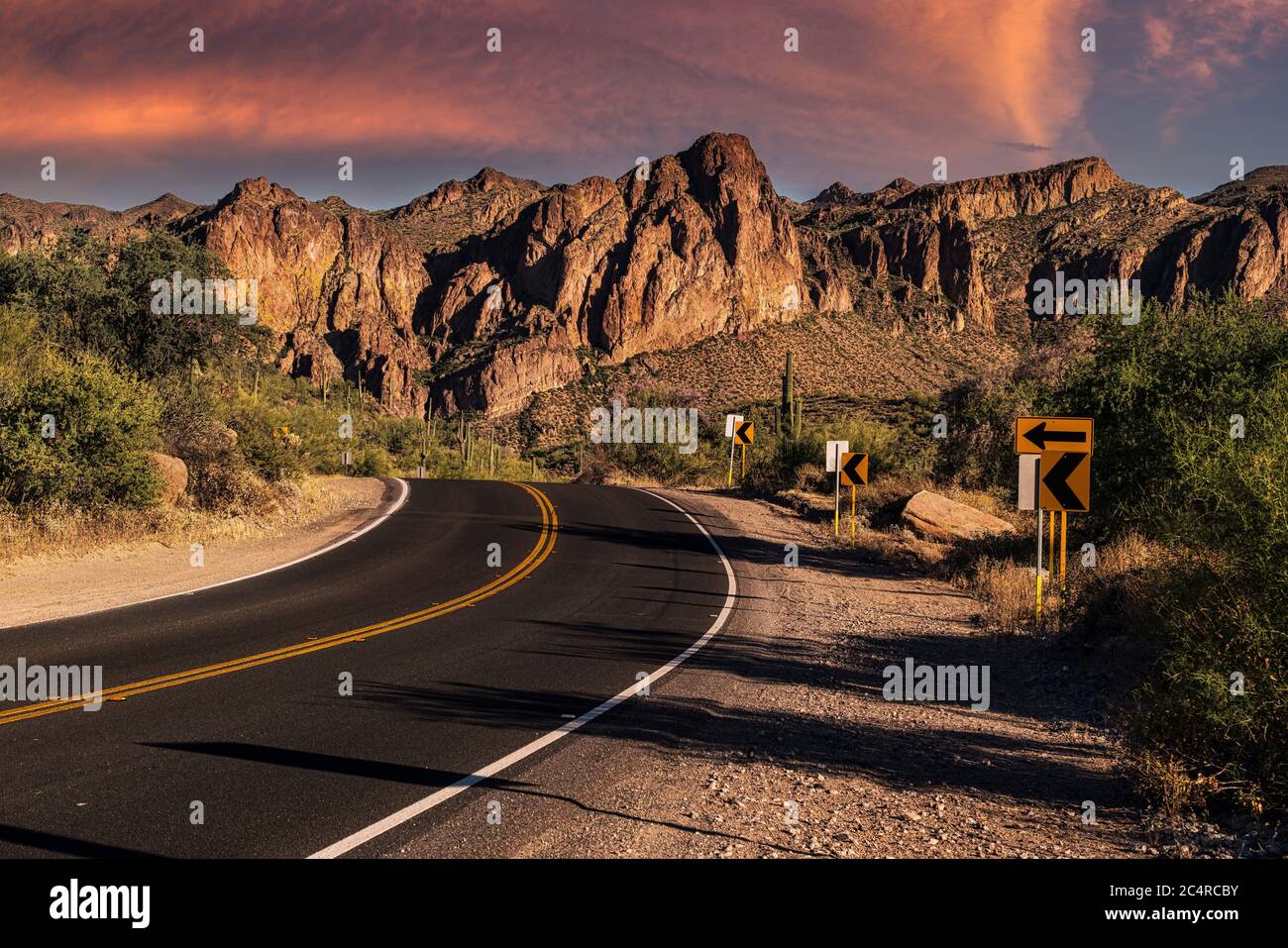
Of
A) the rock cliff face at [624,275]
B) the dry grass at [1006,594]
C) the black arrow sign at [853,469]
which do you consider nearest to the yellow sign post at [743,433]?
the black arrow sign at [853,469]

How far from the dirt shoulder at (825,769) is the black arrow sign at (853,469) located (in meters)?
9.47

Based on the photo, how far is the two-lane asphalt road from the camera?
548 cm

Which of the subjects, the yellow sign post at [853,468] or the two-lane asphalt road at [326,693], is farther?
the yellow sign post at [853,468]

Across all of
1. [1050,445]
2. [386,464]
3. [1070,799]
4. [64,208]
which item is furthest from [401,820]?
[64,208]

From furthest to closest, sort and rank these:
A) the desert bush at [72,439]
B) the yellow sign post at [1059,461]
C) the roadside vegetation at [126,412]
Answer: the roadside vegetation at [126,412], the desert bush at [72,439], the yellow sign post at [1059,461]

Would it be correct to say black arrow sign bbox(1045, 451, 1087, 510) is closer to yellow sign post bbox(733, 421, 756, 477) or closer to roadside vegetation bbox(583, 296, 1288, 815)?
roadside vegetation bbox(583, 296, 1288, 815)

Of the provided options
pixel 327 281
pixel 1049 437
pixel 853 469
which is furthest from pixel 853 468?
pixel 327 281

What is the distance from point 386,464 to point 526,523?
96.0 ft

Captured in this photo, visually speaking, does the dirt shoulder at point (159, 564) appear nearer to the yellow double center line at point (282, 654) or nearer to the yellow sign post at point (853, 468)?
the yellow double center line at point (282, 654)

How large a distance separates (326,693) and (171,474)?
13.7m

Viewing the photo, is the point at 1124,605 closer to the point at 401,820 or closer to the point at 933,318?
the point at 401,820

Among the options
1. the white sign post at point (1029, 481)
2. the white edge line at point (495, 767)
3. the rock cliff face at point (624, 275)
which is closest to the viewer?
the white edge line at point (495, 767)

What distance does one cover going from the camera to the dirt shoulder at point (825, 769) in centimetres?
527
